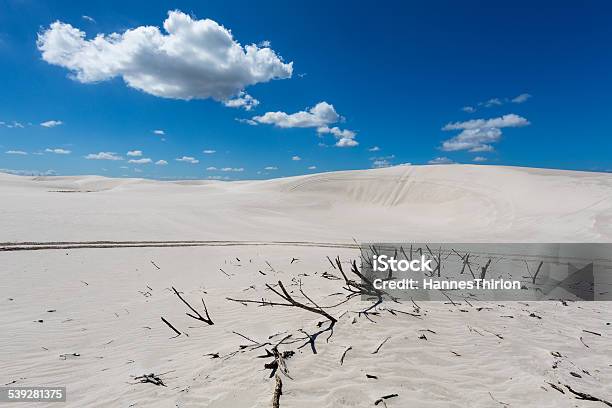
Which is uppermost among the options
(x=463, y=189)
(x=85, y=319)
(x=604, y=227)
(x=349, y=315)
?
(x=463, y=189)

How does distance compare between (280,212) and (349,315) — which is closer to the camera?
(349,315)

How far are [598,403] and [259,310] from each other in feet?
15.6

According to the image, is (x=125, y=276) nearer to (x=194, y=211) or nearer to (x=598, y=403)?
(x=598, y=403)

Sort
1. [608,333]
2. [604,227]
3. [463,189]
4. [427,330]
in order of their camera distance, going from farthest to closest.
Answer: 1. [463,189]
2. [604,227]
3. [608,333]
4. [427,330]

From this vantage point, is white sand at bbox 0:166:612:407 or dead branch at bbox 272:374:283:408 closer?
dead branch at bbox 272:374:283:408

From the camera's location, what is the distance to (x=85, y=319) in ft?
19.4

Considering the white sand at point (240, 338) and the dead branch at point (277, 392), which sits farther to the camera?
the white sand at point (240, 338)

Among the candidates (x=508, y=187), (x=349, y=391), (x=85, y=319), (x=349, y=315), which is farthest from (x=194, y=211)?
(x=508, y=187)

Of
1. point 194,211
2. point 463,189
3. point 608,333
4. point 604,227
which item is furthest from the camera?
point 463,189

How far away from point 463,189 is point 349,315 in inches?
1163

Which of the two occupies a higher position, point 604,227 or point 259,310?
point 604,227

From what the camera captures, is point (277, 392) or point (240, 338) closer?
point (277, 392)

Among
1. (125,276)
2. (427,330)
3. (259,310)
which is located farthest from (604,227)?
(125,276)

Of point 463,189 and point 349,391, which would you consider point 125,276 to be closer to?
point 349,391
